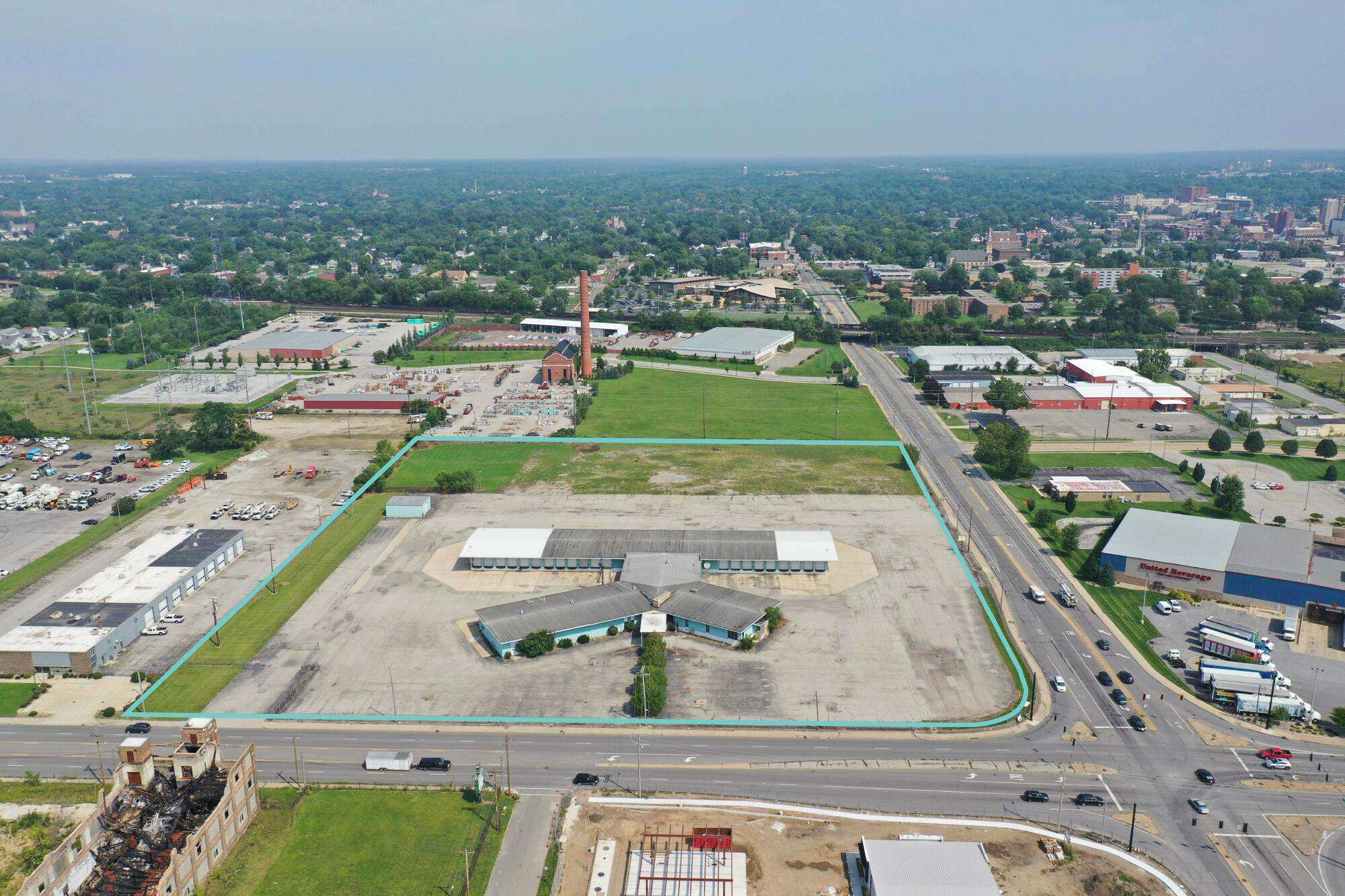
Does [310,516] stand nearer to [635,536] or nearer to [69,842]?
[635,536]

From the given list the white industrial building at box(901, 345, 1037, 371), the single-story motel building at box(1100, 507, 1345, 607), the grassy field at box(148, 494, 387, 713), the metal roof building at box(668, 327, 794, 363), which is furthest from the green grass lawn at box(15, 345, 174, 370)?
the single-story motel building at box(1100, 507, 1345, 607)

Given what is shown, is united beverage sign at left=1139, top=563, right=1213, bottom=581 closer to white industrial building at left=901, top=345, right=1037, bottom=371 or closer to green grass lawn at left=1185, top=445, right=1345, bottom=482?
green grass lawn at left=1185, top=445, right=1345, bottom=482

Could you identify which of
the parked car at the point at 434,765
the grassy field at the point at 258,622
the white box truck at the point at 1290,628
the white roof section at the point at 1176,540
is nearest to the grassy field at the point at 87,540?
the grassy field at the point at 258,622

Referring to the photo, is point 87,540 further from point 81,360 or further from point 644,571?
point 81,360

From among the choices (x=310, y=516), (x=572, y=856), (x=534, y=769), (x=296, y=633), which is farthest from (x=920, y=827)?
(x=310, y=516)

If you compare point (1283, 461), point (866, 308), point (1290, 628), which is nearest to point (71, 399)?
point (1290, 628)

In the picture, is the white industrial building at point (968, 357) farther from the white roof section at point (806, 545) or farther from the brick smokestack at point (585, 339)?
the white roof section at point (806, 545)
